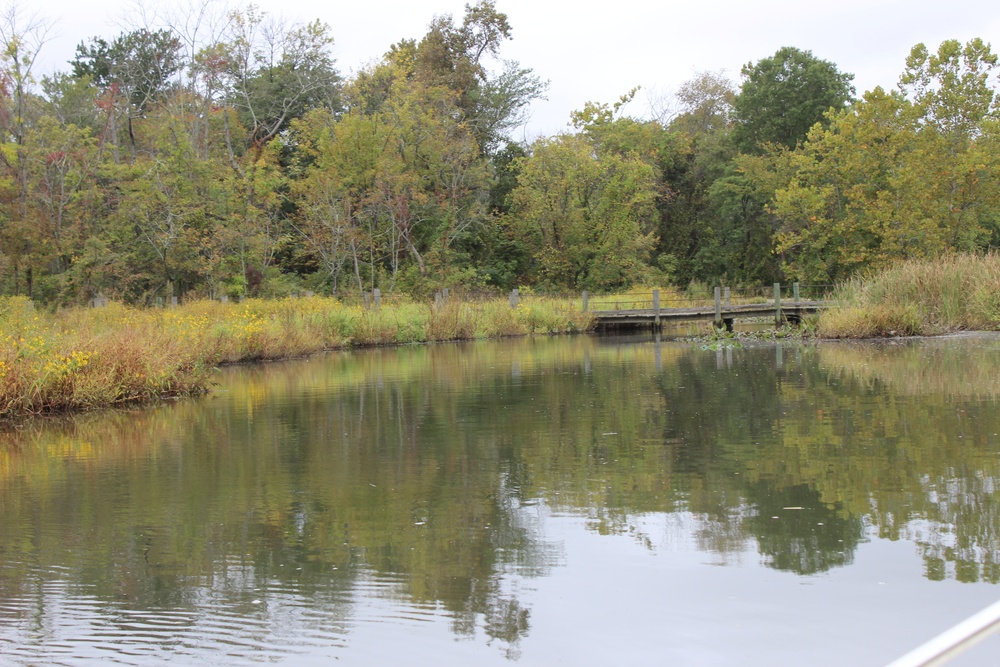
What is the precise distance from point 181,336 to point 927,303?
17.6 m

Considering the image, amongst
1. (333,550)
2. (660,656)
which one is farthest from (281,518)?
(660,656)

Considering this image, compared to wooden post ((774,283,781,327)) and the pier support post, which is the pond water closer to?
wooden post ((774,283,781,327))

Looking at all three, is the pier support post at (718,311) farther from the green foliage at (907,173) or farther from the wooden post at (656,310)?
the green foliage at (907,173)

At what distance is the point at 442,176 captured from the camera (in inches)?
1874

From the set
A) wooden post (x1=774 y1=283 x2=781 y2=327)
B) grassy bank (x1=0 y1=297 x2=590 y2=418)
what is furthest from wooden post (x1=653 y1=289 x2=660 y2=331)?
wooden post (x1=774 y1=283 x2=781 y2=327)

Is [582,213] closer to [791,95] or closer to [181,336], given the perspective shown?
[791,95]

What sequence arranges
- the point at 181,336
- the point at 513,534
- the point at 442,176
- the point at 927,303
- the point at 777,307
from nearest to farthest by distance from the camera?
1. the point at 513,534
2. the point at 181,336
3. the point at 927,303
4. the point at 777,307
5. the point at 442,176

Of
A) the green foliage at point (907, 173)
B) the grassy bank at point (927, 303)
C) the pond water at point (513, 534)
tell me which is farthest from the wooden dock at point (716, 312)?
the pond water at point (513, 534)

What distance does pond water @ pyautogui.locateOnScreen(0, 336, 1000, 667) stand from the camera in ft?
14.6

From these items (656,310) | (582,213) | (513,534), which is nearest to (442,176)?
(582,213)

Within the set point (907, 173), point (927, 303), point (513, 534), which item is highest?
point (907, 173)

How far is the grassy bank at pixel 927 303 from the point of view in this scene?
23422 millimetres

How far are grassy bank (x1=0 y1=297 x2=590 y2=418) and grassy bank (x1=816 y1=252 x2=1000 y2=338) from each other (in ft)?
40.0

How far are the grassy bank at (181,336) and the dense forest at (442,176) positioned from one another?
8.35m
